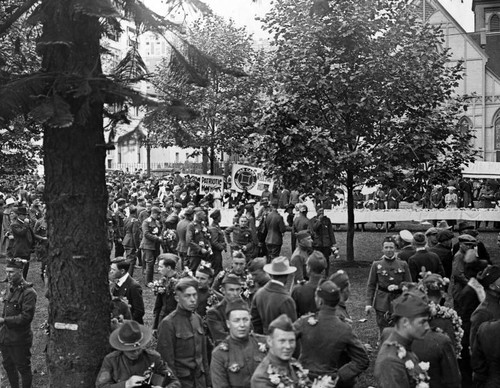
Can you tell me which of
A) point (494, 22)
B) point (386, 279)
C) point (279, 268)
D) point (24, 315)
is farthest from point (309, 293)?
point (494, 22)

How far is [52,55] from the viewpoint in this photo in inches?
284

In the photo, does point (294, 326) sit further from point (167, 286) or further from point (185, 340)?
point (167, 286)

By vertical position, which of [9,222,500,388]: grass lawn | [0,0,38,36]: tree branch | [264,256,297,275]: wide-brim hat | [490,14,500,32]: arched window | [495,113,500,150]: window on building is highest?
[490,14,500,32]: arched window

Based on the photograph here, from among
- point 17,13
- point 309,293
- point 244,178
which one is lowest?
point 309,293

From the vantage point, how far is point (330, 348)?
6672 millimetres

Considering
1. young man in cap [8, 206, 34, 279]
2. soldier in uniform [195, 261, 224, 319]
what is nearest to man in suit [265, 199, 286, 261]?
young man in cap [8, 206, 34, 279]

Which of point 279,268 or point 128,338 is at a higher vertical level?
point 279,268

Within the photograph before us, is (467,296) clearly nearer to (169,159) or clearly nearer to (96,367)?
(96,367)

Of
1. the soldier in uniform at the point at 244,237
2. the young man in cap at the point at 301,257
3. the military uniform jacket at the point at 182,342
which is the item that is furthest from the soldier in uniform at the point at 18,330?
the soldier in uniform at the point at 244,237

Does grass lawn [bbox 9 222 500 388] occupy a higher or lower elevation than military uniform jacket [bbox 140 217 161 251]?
lower

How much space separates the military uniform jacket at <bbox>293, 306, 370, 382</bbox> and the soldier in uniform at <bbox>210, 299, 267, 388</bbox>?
17.4 inches

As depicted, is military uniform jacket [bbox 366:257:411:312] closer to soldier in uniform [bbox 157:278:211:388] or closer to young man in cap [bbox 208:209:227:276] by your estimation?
soldier in uniform [bbox 157:278:211:388]

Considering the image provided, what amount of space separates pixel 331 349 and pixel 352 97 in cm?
1257

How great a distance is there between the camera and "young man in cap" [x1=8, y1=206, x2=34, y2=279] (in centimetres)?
1641
